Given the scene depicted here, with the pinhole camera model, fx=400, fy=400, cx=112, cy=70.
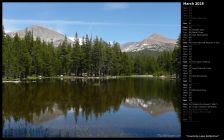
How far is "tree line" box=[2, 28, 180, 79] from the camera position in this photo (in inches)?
→ 3337

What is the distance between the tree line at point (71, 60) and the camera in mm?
84750

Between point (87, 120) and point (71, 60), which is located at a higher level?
point (71, 60)

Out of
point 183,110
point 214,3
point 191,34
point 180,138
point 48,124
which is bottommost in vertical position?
point 48,124

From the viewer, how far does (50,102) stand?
3847 centimetres

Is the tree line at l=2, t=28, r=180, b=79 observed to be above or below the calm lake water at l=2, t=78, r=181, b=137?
above

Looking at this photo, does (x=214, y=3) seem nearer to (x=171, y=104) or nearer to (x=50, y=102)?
(x=171, y=104)

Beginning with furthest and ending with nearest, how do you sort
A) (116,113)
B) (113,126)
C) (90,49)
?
1. (90,49)
2. (116,113)
3. (113,126)

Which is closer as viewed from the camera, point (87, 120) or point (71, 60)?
point (87, 120)

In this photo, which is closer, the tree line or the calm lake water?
the calm lake water

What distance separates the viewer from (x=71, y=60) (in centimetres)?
11900

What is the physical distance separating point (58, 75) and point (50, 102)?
76.4 metres

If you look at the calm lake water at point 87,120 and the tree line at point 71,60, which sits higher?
the tree line at point 71,60

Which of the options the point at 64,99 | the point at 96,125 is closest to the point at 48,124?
the point at 96,125

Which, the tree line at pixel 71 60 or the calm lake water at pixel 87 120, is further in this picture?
the tree line at pixel 71 60
